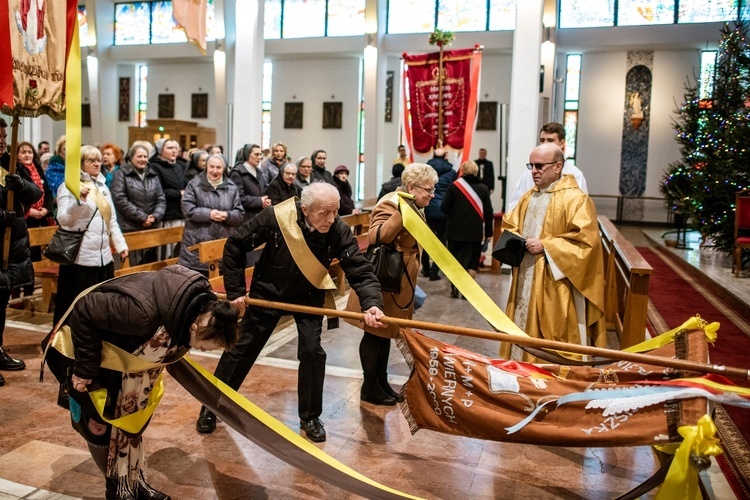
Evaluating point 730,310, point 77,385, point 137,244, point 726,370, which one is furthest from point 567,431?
point 730,310

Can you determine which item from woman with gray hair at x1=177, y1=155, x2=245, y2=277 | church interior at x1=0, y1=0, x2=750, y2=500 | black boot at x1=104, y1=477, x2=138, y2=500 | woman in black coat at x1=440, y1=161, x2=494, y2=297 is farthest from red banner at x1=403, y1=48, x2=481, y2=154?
black boot at x1=104, y1=477, x2=138, y2=500


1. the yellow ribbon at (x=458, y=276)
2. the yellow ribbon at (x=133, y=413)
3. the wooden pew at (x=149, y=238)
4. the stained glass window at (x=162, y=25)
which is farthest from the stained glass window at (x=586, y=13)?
the yellow ribbon at (x=133, y=413)

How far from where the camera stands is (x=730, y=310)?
7.79m

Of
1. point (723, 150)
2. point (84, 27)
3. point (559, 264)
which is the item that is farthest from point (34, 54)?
point (84, 27)

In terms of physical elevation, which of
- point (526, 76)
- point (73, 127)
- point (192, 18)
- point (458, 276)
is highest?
point (192, 18)

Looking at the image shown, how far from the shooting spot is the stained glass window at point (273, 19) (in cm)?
2080

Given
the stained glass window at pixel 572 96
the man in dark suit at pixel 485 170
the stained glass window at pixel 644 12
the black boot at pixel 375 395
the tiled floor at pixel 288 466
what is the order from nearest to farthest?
1. the tiled floor at pixel 288 466
2. the black boot at pixel 375 395
3. the man in dark suit at pixel 485 170
4. the stained glass window at pixel 644 12
5. the stained glass window at pixel 572 96

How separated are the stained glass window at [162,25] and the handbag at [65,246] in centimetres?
1825

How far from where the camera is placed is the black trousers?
411cm

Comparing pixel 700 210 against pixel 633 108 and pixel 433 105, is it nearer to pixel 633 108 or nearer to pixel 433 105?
pixel 433 105

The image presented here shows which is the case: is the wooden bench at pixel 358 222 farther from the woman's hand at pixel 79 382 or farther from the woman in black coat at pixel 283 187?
the woman's hand at pixel 79 382

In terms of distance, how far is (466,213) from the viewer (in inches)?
336

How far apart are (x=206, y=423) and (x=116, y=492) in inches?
39.1

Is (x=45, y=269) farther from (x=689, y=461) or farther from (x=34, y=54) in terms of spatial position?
(x=689, y=461)
